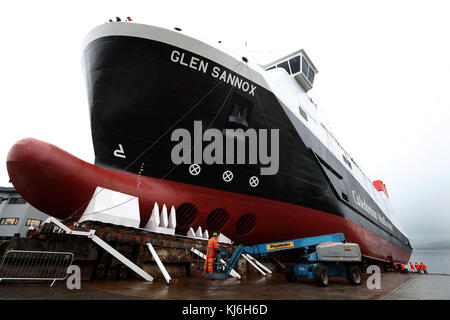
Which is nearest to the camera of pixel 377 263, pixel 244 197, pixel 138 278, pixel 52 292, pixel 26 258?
pixel 52 292

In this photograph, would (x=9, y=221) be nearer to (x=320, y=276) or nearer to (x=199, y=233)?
(x=199, y=233)

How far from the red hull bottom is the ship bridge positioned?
353 inches

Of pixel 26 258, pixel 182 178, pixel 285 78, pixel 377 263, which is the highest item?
pixel 285 78

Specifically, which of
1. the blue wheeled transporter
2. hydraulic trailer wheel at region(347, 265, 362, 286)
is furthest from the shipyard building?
hydraulic trailer wheel at region(347, 265, 362, 286)

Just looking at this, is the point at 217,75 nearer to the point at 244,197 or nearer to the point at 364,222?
the point at 244,197

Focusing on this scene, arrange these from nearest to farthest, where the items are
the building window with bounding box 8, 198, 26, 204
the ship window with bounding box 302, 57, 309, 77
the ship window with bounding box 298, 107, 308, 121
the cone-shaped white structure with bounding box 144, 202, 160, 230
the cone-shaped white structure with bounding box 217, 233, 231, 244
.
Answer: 1. the cone-shaped white structure with bounding box 144, 202, 160, 230
2. the cone-shaped white structure with bounding box 217, 233, 231, 244
3. the ship window with bounding box 298, 107, 308, 121
4. the ship window with bounding box 302, 57, 309, 77
5. the building window with bounding box 8, 198, 26, 204

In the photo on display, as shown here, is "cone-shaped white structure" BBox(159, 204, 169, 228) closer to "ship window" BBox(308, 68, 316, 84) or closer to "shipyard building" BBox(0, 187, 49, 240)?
"ship window" BBox(308, 68, 316, 84)

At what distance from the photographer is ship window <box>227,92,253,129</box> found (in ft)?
29.3

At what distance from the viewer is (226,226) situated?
880cm

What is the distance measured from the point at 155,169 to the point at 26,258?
12.9ft

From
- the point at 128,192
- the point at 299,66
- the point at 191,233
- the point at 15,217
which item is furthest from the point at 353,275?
the point at 15,217

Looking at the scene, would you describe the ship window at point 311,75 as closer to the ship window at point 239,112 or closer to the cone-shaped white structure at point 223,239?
the ship window at point 239,112

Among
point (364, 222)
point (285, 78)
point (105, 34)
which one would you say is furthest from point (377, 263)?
point (105, 34)

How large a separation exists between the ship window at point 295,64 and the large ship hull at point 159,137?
704 centimetres
